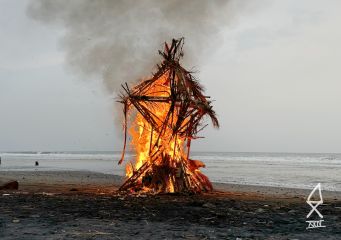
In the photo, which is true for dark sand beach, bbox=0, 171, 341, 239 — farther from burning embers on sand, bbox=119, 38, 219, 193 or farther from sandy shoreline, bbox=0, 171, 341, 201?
sandy shoreline, bbox=0, 171, 341, 201

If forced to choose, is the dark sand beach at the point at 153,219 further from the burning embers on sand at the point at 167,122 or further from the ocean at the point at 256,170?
the ocean at the point at 256,170

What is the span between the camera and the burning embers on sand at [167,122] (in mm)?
14102

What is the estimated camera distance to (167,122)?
14.3 m

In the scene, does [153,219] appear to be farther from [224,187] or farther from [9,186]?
[224,187]

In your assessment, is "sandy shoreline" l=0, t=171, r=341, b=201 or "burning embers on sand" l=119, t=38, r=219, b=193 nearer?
"burning embers on sand" l=119, t=38, r=219, b=193

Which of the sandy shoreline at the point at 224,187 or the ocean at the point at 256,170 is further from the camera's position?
the ocean at the point at 256,170

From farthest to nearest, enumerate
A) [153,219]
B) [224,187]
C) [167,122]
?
1. [224,187]
2. [167,122]
3. [153,219]

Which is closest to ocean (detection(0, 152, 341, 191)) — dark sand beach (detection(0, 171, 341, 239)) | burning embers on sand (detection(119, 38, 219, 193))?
burning embers on sand (detection(119, 38, 219, 193))

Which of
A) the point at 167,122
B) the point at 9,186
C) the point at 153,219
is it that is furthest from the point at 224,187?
the point at 153,219

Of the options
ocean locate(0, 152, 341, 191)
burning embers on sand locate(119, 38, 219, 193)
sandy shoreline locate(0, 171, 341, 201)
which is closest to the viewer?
burning embers on sand locate(119, 38, 219, 193)

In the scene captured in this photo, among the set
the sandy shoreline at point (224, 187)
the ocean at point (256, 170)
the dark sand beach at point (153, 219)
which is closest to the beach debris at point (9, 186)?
the sandy shoreline at point (224, 187)

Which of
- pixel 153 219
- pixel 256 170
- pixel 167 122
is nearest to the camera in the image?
pixel 153 219

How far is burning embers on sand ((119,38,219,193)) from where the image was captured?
14.1m

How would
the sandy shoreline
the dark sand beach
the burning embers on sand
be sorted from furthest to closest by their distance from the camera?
the sandy shoreline
the burning embers on sand
the dark sand beach
